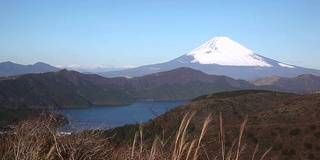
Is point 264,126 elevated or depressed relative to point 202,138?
depressed

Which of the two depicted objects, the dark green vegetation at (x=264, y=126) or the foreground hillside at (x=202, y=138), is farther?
the dark green vegetation at (x=264, y=126)

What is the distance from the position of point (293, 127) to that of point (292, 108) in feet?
63.0

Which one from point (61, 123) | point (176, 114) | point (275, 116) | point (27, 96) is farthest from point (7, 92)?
point (61, 123)

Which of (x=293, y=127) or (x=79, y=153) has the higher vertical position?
(x=79, y=153)

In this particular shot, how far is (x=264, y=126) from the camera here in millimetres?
28484

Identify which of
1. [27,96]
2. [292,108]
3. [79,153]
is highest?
[79,153]

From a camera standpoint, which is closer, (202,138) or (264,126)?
(202,138)

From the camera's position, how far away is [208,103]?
6269 centimetres

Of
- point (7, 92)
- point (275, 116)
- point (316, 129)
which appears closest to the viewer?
point (316, 129)

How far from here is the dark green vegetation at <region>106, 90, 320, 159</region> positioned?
2094 cm

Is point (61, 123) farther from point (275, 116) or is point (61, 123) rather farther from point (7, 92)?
point (7, 92)

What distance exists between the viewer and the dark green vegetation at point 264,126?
20938 millimetres

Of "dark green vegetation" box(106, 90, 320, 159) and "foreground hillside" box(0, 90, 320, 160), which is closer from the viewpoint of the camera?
"foreground hillside" box(0, 90, 320, 160)

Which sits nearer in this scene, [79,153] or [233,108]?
[79,153]
